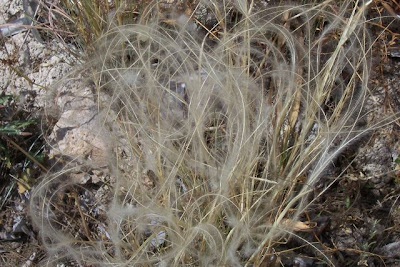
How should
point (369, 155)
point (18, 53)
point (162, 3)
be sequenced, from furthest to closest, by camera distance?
point (18, 53)
point (162, 3)
point (369, 155)

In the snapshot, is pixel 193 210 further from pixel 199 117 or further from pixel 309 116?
pixel 309 116

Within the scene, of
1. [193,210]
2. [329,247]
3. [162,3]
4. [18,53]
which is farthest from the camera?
[18,53]

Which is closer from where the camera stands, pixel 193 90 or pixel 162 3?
pixel 193 90

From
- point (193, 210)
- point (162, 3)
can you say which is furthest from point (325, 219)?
point (162, 3)

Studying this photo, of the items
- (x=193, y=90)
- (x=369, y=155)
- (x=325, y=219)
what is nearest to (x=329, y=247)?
(x=325, y=219)

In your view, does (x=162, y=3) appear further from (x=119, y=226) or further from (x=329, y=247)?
(x=329, y=247)

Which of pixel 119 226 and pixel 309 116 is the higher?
pixel 309 116

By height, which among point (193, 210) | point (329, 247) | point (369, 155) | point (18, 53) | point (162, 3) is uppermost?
point (162, 3)
